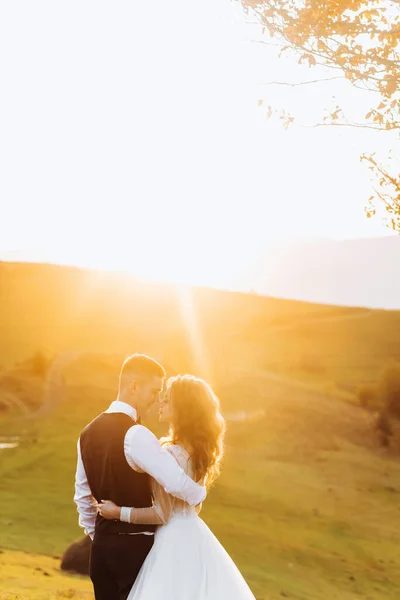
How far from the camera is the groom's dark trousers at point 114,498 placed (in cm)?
464

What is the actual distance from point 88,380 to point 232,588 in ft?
113

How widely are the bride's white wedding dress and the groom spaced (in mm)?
74

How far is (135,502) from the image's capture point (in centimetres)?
466

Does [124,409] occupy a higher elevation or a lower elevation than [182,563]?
higher

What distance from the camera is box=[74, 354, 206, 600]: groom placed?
15.0 feet

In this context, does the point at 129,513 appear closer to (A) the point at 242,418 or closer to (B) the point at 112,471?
(B) the point at 112,471

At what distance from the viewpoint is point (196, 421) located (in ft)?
15.6

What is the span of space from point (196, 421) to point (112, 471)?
1.86 ft

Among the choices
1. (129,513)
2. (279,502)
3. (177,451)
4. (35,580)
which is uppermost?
(177,451)

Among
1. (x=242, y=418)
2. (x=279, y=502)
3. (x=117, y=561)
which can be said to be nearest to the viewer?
(x=117, y=561)

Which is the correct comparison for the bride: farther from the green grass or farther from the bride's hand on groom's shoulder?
the green grass

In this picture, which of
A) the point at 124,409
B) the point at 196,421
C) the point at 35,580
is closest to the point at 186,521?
the point at 196,421

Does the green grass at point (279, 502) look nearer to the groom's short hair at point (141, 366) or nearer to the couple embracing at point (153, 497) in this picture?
the couple embracing at point (153, 497)

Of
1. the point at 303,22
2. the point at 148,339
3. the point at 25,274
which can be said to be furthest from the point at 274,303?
the point at 303,22
